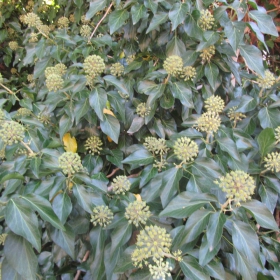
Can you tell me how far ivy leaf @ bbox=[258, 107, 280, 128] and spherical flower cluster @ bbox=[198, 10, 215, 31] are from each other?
0.49 m

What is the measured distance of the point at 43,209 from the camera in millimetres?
913

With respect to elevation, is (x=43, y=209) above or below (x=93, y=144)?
above

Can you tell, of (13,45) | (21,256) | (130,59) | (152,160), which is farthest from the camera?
(13,45)

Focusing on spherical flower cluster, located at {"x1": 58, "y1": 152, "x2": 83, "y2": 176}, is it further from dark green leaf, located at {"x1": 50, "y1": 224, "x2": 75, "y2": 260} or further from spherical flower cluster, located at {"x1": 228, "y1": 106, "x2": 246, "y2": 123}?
spherical flower cluster, located at {"x1": 228, "y1": 106, "x2": 246, "y2": 123}

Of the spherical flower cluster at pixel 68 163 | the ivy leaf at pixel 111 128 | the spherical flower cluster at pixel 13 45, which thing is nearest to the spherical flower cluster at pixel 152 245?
the spherical flower cluster at pixel 68 163

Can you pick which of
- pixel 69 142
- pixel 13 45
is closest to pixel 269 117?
pixel 69 142

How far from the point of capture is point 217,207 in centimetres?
97

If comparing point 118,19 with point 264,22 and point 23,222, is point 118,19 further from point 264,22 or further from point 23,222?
point 23,222

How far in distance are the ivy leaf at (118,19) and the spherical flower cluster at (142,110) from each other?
1.35 ft

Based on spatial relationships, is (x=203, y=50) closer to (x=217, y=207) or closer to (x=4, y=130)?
(x=217, y=207)

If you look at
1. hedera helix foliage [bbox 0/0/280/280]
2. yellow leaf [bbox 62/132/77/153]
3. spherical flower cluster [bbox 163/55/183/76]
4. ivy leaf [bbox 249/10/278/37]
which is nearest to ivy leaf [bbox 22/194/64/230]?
hedera helix foliage [bbox 0/0/280/280]

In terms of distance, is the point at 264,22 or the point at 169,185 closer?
the point at 169,185

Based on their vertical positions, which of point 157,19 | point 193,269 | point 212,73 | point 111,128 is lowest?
point 193,269

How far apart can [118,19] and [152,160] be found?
762 millimetres
